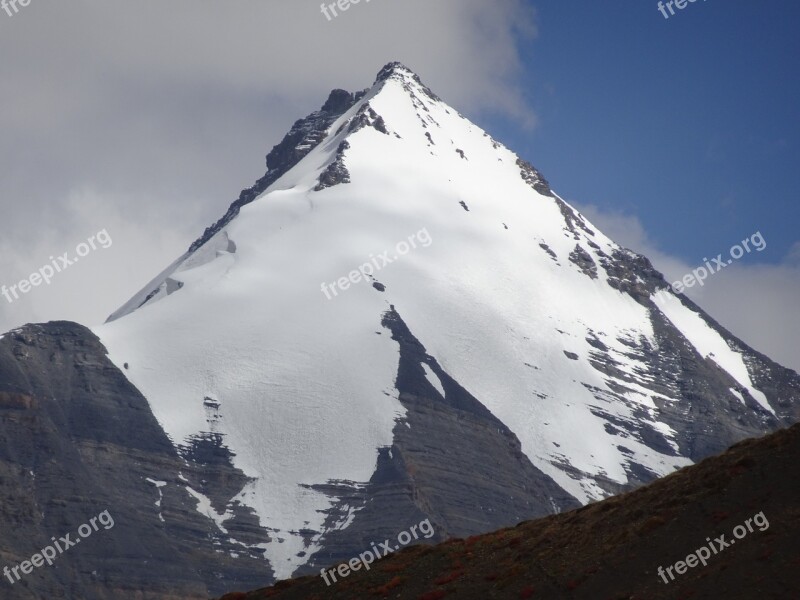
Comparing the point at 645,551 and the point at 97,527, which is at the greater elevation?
the point at 97,527

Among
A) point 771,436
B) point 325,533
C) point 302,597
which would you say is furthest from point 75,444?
point 771,436

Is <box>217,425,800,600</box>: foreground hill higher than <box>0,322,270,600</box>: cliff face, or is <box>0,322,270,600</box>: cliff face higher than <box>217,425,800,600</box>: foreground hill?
<box>0,322,270,600</box>: cliff face

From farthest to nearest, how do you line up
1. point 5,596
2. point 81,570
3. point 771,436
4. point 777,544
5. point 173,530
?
point 173,530 < point 81,570 < point 5,596 < point 771,436 < point 777,544

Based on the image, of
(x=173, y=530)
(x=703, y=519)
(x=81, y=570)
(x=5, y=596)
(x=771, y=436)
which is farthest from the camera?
(x=173, y=530)

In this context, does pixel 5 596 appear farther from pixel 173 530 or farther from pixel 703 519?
pixel 703 519

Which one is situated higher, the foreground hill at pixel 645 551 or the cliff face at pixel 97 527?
the cliff face at pixel 97 527

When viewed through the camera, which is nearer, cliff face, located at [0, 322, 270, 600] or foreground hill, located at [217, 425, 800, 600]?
foreground hill, located at [217, 425, 800, 600]

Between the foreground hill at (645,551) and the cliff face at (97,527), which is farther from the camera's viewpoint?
the cliff face at (97,527)

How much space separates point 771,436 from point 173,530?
442 ft

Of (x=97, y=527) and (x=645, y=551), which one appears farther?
(x=97, y=527)

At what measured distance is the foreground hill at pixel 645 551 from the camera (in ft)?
186

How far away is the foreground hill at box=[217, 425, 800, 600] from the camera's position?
5681 cm

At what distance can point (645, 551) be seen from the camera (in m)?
61.8

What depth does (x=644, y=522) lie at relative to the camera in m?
64.4
